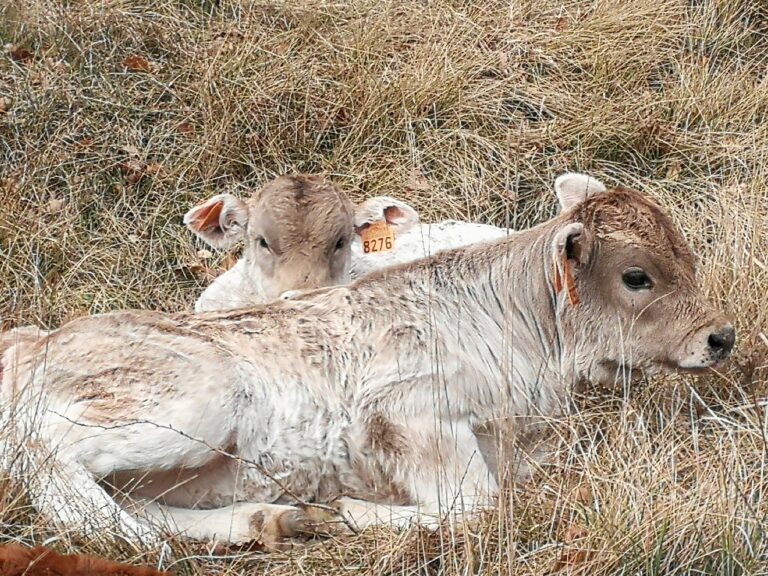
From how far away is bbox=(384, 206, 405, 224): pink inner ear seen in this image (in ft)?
26.7

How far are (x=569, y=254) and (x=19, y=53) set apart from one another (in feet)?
16.5

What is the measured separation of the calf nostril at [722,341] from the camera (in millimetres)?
5953

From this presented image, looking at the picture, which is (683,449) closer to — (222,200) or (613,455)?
(613,455)

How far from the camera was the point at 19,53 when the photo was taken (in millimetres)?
9602

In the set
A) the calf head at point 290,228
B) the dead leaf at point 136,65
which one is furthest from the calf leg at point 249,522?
the dead leaf at point 136,65

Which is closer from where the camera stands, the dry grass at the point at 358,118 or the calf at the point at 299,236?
the calf at the point at 299,236

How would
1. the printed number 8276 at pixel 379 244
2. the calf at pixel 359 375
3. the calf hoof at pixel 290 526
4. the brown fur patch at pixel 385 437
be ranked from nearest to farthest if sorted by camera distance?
1. the calf hoof at pixel 290 526
2. the calf at pixel 359 375
3. the brown fur patch at pixel 385 437
4. the printed number 8276 at pixel 379 244

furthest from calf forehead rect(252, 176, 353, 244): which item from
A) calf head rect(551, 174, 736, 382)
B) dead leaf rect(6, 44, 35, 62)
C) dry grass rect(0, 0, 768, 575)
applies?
dead leaf rect(6, 44, 35, 62)

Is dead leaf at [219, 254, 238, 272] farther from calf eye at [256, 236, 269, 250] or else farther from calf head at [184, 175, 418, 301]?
calf eye at [256, 236, 269, 250]

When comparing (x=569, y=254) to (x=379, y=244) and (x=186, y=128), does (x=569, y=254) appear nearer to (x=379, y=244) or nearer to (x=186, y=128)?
(x=379, y=244)

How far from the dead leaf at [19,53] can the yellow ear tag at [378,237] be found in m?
3.05

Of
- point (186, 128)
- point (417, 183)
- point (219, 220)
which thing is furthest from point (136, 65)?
point (417, 183)

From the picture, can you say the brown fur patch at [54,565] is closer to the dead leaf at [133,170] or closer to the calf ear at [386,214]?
the calf ear at [386,214]

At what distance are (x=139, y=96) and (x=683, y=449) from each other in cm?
503
